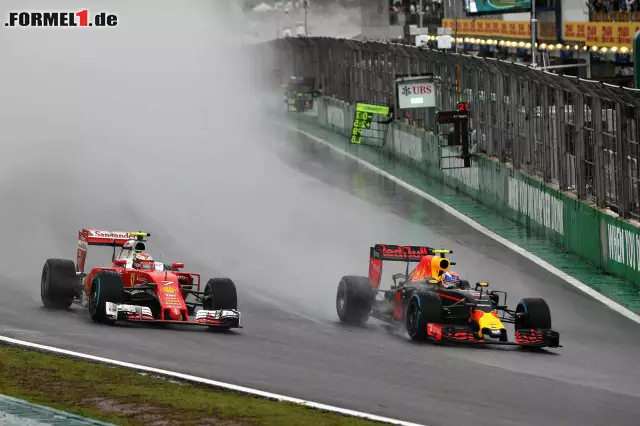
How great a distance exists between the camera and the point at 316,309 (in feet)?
79.8

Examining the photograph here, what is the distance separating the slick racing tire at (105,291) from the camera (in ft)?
67.9

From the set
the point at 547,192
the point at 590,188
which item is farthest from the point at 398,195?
the point at 590,188

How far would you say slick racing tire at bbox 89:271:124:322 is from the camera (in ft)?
67.9

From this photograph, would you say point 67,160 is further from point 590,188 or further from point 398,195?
point 590,188

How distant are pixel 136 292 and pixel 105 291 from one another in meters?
1.03

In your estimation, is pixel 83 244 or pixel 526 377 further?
pixel 83 244

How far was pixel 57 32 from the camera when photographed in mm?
62906

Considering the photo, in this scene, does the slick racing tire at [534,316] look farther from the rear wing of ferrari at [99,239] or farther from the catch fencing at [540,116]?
the rear wing of ferrari at [99,239]

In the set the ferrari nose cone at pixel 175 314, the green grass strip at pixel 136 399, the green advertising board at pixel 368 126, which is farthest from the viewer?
the green advertising board at pixel 368 126

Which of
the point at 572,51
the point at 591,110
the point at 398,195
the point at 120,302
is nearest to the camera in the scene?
the point at 120,302

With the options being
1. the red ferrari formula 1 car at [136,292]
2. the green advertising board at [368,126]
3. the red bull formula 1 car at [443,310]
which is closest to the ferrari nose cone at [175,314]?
the red ferrari formula 1 car at [136,292]

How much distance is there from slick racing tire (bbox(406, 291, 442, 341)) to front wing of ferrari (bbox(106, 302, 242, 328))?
9.00ft

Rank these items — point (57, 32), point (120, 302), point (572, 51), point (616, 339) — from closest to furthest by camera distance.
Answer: point (120, 302)
point (616, 339)
point (57, 32)
point (572, 51)

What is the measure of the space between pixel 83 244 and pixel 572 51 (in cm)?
5161
